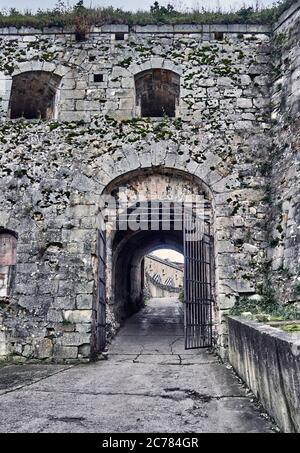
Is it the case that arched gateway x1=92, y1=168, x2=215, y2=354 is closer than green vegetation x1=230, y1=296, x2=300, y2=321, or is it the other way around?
green vegetation x1=230, y1=296, x2=300, y2=321

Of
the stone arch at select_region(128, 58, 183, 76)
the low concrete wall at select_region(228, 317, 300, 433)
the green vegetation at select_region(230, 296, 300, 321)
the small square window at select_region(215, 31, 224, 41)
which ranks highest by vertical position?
the small square window at select_region(215, 31, 224, 41)

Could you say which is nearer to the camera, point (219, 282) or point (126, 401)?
point (126, 401)

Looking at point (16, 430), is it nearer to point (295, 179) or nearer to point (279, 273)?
point (279, 273)

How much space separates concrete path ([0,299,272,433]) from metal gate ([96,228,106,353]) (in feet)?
1.32

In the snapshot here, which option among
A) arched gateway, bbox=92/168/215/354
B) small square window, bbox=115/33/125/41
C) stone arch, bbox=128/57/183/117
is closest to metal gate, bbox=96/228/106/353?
arched gateway, bbox=92/168/215/354

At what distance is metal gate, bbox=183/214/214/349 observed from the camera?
23.3 feet

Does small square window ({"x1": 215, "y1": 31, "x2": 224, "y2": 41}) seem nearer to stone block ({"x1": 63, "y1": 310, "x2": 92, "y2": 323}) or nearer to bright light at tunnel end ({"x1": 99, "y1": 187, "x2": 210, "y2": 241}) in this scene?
bright light at tunnel end ({"x1": 99, "y1": 187, "x2": 210, "y2": 241})

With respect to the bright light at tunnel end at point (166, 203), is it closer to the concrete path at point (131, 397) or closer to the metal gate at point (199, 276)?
the metal gate at point (199, 276)

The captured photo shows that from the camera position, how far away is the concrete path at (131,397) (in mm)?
3184

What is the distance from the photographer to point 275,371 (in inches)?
113

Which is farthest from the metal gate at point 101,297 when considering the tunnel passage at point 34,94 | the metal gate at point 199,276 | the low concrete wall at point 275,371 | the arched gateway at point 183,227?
the low concrete wall at point 275,371

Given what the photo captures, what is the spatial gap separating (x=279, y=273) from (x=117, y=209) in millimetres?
3161
